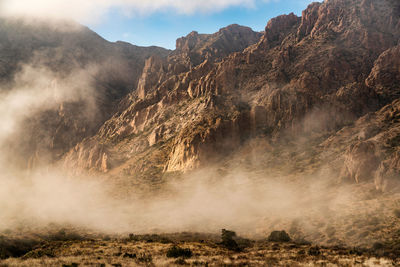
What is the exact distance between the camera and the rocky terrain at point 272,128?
131ft

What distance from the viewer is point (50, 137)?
4897 inches

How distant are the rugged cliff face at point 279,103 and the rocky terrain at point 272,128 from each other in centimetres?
40

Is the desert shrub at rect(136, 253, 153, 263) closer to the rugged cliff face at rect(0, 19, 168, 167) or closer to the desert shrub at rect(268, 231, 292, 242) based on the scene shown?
the desert shrub at rect(268, 231, 292, 242)

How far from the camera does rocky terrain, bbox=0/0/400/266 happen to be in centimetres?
4000

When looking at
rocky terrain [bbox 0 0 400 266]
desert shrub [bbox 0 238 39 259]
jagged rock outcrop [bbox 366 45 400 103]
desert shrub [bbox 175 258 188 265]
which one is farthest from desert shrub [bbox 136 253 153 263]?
jagged rock outcrop [bbox 366 45 400 103]

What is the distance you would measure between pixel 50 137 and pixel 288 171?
107 m

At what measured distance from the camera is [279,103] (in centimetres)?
8106

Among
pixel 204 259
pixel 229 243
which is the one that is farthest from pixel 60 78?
pixel 204 259

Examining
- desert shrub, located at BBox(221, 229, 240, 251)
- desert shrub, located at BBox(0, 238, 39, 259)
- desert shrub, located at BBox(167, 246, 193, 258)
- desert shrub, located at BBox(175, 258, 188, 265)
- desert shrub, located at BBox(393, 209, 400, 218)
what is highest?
desert shrub, located at BBox(393, 209, 400, 218)

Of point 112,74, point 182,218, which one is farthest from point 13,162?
point 182,218

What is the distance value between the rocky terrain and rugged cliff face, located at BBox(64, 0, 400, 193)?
403 millimetres

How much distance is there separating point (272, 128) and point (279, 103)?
819cm

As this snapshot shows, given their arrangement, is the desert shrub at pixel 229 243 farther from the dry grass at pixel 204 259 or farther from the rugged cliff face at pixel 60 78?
the rugged cliff face at pixel 60 78

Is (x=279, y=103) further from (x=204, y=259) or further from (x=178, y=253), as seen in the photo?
(x=204, y=259)
